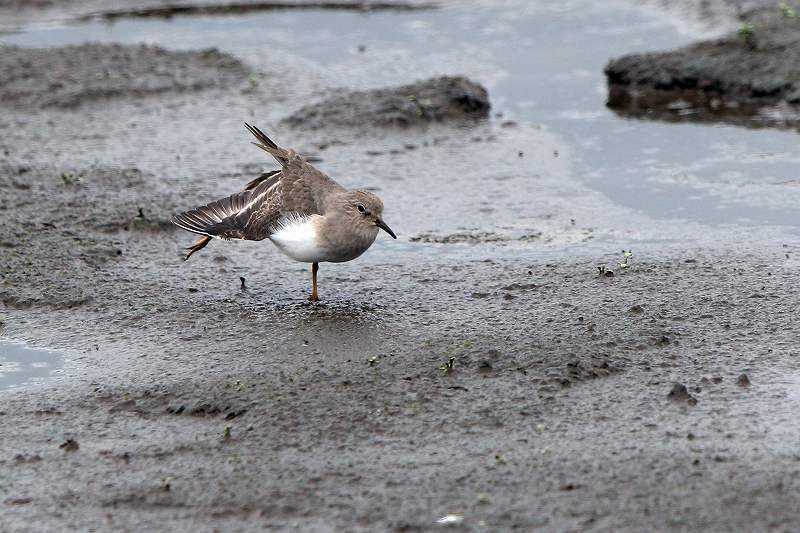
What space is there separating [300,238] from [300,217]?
159mm

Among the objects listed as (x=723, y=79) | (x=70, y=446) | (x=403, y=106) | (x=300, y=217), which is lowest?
(x=70, y=446)

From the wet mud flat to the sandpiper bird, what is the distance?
387mm

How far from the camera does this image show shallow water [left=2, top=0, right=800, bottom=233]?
31.3 feet

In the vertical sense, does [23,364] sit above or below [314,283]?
below

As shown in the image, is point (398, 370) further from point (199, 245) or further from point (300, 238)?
point (199, 245)

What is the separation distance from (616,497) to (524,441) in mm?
664

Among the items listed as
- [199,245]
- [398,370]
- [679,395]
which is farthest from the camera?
[199,245]

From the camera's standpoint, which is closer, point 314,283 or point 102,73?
point 314,283

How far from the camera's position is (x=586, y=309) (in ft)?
24.0

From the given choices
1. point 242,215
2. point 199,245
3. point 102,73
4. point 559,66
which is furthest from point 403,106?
point 242,215

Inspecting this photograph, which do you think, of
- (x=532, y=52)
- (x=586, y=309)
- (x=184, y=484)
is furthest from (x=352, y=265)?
(x=532, y=52)

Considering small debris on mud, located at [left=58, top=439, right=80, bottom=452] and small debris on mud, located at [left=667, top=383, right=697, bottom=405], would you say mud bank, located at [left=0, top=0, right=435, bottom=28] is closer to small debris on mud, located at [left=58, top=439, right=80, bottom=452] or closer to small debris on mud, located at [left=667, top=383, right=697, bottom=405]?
small debris on mud, located at [left=667, top=383, right=697, bottom=405]

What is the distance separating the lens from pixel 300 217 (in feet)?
25.2

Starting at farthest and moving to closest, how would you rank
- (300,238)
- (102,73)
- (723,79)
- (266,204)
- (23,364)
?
(102,73), (723,79), (266,204), (300,238), (23,364)
